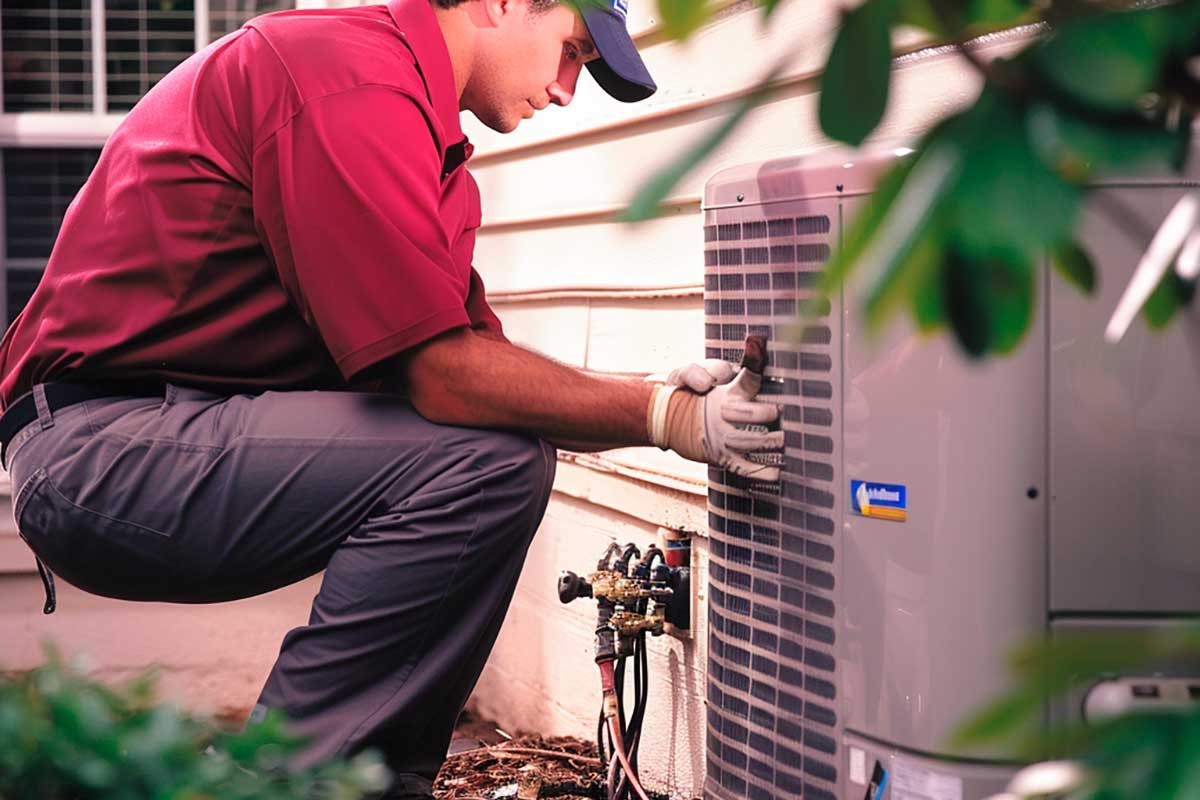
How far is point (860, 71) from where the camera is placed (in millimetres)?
509

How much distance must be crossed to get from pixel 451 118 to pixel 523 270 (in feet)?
4.55

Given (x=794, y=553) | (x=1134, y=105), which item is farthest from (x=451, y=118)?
(x=1134, y=105)

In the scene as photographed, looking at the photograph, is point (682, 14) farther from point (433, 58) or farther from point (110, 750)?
point (433, 58)

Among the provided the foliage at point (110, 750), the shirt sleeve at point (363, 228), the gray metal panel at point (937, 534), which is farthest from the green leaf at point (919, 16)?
the shirt sleeve at point (363, 228)

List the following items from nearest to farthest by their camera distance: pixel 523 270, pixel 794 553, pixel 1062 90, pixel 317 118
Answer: pixel 1062 90, pixel 794 553, pixel 317 118, pixel 523 270

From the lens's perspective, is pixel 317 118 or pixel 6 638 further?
pixel 6 638

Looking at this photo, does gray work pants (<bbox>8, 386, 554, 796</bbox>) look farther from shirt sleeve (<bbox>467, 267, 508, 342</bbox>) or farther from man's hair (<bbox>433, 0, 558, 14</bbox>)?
man's hair (<bbox>433, 0, 558, 14</bbox>)

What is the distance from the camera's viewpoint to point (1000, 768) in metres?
1.50

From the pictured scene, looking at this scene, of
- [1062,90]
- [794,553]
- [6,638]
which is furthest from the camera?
[6,638]

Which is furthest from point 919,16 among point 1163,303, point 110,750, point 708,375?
point 708,375

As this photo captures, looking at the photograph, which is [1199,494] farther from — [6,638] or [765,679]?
[6,638]

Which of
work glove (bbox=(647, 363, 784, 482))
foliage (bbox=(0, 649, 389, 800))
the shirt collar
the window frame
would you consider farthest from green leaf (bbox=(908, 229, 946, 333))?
the window frame

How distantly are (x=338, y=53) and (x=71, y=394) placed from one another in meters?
0.68

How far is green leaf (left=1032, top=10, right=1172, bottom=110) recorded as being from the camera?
452 millimetres
